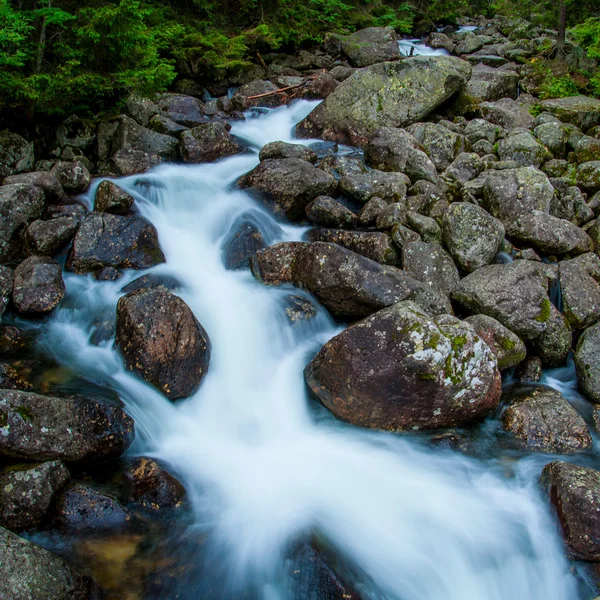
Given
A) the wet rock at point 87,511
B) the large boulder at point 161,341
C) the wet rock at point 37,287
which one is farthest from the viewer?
the wet rock at point 37,287

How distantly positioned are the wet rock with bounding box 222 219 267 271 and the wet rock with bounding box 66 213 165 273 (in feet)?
3.92

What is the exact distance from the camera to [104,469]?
4762 millimetres

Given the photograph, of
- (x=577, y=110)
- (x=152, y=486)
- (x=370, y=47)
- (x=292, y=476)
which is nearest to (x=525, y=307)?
(x=292, y=476)

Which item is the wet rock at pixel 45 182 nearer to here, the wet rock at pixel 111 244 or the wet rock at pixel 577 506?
the wet rock at pixel 111 244

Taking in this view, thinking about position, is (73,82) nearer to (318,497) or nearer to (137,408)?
(137,408)

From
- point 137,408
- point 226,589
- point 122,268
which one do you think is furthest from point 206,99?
point 226,589

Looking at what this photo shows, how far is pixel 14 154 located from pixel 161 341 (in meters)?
5.61

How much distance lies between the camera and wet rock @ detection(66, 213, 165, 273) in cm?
715

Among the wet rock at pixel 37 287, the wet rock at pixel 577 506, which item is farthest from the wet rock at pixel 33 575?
the wet rock at pixel 577 506

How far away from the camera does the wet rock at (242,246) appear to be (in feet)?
26.5

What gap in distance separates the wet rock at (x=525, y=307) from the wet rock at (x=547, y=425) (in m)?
1.06

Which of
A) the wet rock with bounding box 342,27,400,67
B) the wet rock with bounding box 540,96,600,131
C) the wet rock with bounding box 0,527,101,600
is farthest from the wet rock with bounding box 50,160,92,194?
the wet rock with bounding box 342,27,400,67

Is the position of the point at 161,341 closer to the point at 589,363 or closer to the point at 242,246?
the point at 242,246

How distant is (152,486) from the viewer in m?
4.61
